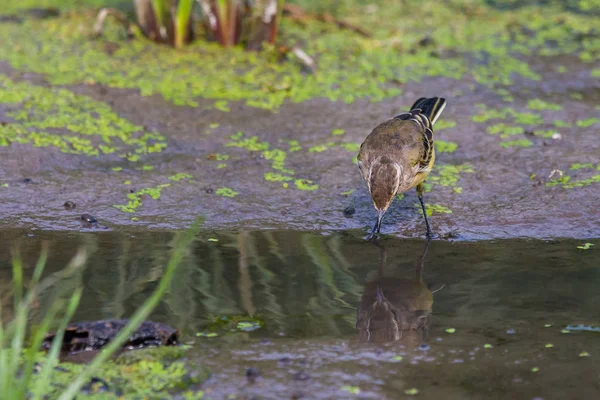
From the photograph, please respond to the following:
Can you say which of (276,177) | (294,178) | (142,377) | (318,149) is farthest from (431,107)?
(142,377)

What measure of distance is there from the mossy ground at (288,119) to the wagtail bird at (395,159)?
0.58m

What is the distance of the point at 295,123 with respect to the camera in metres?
9.04

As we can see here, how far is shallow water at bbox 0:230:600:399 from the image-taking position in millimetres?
4535

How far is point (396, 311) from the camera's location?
5.60 meters

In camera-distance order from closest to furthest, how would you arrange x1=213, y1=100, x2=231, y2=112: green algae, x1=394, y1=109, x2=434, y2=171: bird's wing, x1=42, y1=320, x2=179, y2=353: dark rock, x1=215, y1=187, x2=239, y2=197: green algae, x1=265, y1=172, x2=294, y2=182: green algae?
x1=42, y1=320, x2=179, y2=353: dark rock, x1=394, y1=109, x2=434, y2=171: bird's wing, x1=215, y1=187, x2=239, y2=197: green algae, x1=265, y1=172, x2=294, y2=182: green algae, x1=213, y1=100, x2=231, y2=112: green algae

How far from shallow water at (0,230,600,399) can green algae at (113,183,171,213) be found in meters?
0.45

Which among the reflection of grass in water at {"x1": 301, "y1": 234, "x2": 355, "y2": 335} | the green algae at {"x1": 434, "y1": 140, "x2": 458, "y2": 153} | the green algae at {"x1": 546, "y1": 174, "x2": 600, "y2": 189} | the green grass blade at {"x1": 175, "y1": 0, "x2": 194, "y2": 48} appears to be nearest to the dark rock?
the reflection of grass in water at {"x1": 301, "y1": 234, "x2": 355, "y2": 335}

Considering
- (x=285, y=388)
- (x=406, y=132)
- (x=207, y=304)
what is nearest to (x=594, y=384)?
(x=285, y=388)

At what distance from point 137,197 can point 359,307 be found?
2783 mm

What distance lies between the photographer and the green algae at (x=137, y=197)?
7.34m

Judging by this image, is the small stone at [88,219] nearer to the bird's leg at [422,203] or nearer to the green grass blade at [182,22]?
the bird's leg at [422,203]

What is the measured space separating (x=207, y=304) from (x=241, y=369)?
103 cm

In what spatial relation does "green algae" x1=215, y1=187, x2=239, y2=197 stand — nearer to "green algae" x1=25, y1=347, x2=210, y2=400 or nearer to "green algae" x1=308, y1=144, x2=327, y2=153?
"green algae" x1=308, y1=144, x2=327, y2=153

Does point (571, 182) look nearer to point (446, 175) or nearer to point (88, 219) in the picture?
point (446, 175)
